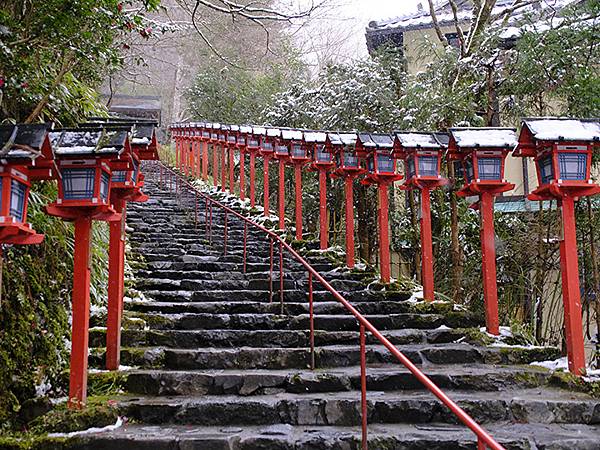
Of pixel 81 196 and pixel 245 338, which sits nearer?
pixel 81 196

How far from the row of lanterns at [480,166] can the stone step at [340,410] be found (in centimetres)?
86

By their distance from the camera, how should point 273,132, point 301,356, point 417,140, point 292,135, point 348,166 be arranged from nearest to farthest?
point 301,356 < point 417,140 < point 348,166 < point 292,135 < point 273,132

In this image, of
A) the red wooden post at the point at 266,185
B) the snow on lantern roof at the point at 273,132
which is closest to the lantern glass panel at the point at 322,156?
the snow on lantern roof at the point at 273,132

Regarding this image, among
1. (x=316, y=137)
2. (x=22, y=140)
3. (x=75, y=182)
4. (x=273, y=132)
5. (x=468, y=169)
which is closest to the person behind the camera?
(x=22, y=140)

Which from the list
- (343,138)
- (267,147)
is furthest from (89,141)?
(267,147)

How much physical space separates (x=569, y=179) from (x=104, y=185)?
4469 mm

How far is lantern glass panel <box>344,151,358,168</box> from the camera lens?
9.58m

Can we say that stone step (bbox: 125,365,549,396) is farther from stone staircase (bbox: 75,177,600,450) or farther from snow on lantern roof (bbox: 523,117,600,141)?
snow on lantern roof (bbox: 523,117,600,141)

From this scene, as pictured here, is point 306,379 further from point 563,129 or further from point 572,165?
point 563,129

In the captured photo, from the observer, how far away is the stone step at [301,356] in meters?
5.50

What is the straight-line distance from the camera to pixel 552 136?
548 centimetres

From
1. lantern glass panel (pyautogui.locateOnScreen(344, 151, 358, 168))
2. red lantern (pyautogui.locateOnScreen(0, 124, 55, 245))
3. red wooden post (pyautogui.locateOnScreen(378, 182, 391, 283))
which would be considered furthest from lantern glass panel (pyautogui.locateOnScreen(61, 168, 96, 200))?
lantern glass panel (pyautogui.locateOnScreen(344, 151, 358, 168))

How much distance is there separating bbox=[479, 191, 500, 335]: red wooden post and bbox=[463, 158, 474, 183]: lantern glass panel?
0.25 m

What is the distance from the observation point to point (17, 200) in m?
3.80
